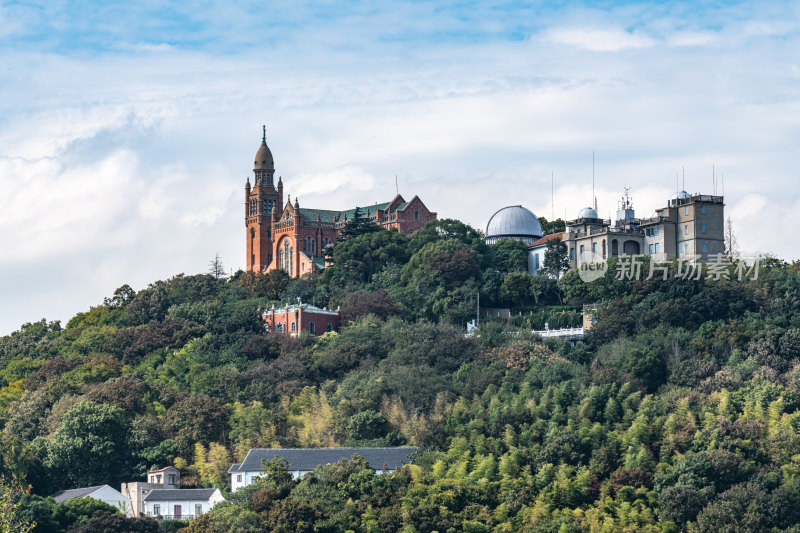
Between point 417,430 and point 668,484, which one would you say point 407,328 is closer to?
point 417,430

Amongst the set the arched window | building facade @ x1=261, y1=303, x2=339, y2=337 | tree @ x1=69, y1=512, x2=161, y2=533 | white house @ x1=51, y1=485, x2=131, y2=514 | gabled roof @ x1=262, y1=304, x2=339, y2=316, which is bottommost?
tree @ x1=69, y1=512, x2=161, y2=533

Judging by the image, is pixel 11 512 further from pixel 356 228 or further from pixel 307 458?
pixel 356 228

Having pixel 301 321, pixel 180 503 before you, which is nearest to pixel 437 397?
pixel 180 503

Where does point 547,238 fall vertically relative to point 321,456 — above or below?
above

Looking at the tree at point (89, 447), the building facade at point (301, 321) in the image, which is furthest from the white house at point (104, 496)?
the building facade at point (301, 321)

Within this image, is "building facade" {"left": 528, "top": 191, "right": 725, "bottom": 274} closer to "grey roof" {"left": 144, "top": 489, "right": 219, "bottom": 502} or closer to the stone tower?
the stone tower

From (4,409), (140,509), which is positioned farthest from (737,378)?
(4,409)

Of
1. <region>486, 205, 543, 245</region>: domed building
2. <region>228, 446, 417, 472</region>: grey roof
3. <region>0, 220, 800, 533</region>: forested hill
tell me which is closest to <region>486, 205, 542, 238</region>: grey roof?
<region>486, 205, 543, 245</region>: domed building

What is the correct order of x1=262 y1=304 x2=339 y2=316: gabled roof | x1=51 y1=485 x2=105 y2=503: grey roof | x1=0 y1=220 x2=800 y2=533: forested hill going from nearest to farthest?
1. x1=0 y1=220 x2=800 y2=533: forested hill
2. x1=51 y1=485 x2=105 y2=503: grey roof
3. x1=262 y1=304 x2=339 y2=316: gabled roof
